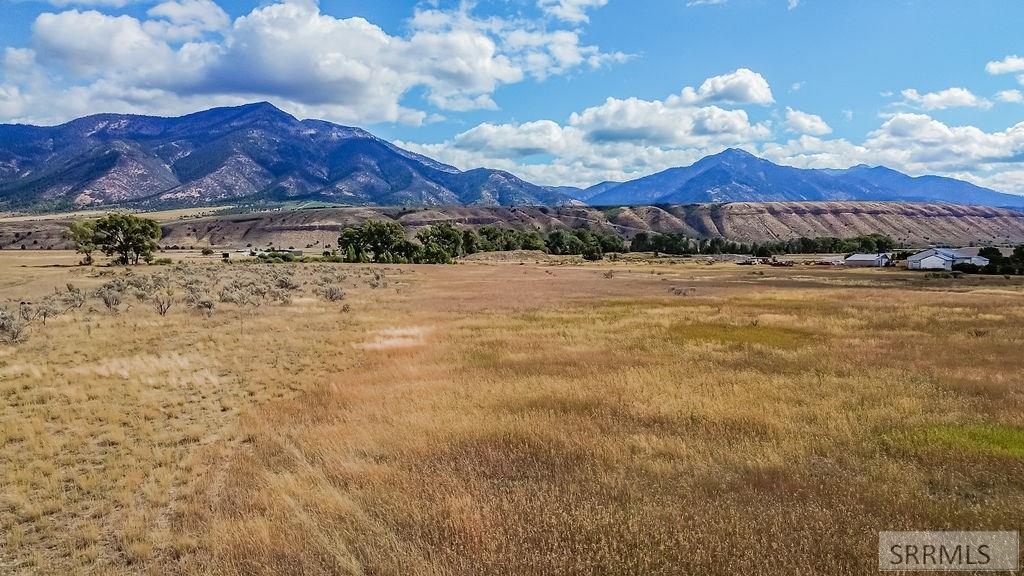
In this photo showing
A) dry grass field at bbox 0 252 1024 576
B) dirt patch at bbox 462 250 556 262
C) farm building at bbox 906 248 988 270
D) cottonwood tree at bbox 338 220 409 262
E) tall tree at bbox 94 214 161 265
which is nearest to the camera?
dry grass field at bbox 0 252 1024 576

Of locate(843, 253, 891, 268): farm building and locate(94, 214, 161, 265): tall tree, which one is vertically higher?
locate(94, 214, 161, 265): tall tree

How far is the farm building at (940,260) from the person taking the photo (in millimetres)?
105875

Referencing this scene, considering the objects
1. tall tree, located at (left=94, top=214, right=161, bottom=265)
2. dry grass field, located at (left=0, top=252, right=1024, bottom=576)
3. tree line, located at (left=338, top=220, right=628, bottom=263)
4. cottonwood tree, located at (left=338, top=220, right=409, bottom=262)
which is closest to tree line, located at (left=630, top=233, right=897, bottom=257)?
tree line, located at (left=338, top=220, right=628, bottom=263)

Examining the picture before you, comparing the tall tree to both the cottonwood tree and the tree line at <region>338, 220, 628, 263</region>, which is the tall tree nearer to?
the tree line at <region>338, 220, 628, 263</region>

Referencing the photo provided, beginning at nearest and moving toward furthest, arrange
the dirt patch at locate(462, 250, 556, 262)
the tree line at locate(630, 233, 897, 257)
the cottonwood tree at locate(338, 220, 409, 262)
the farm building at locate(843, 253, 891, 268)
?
the farm building at locate(843, 253, 891, 268), the cottonwood tree at locate(338, 220, 409, 262), the dirt patch at locate(462, 250, 556, 262), the tree line at locate(630, 233, 897, 257)

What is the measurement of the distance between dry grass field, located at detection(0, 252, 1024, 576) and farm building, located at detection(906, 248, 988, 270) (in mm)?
106980

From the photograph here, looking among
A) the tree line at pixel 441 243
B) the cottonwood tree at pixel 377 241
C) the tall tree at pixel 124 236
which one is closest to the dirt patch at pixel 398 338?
the tall tree at pixel 124 236

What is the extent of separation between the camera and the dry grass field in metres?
7.08

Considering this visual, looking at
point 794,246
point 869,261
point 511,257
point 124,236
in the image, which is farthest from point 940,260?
point 124,236

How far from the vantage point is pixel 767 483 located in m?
8.59

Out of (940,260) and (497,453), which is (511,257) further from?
(497,453)

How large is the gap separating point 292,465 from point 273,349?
13.6 metres

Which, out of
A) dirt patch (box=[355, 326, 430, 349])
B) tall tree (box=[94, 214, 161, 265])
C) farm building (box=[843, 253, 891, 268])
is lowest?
dirt patch (box=[355, 326, 430, 349])

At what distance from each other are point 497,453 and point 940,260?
13108 cm
